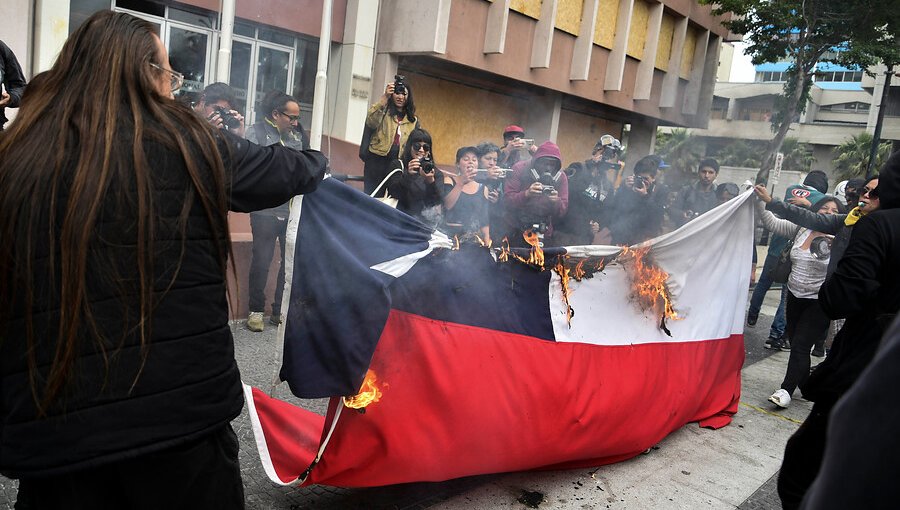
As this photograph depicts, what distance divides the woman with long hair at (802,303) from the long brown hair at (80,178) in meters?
4.26

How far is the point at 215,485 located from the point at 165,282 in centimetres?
50

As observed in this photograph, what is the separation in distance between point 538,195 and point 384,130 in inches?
59.4

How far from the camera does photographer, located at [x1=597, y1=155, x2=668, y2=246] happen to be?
5.17m

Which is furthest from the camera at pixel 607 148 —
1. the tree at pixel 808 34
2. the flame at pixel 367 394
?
the tree at pixel 808 34

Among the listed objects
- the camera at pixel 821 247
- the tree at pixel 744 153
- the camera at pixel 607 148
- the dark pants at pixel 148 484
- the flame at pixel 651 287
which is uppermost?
the tree at pixel 744 153

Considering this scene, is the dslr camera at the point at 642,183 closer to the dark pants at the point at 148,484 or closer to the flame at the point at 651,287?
the flame at the point at 651,287

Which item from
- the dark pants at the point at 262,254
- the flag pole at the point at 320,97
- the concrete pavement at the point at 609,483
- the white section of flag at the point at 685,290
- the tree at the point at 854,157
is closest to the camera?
the concrete pavement at the point at 609,483

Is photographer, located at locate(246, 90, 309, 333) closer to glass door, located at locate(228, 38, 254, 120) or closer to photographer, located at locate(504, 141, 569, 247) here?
photographer, located at locate(504, 141, 569, 247)

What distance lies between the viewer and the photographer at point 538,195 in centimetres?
473

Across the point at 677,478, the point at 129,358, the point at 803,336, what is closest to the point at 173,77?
the point at 129,358

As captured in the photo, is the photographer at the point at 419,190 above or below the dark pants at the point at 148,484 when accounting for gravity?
above

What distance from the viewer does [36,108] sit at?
→ 1418mm

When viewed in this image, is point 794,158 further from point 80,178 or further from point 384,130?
point 80,178

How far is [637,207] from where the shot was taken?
5.53 metres
